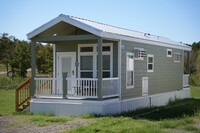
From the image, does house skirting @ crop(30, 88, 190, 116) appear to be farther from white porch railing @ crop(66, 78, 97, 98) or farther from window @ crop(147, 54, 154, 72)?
window @ crop(147, 54, 154, 72)

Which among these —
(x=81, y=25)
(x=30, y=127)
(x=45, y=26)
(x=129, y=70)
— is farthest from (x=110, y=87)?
(x=30, y=127)

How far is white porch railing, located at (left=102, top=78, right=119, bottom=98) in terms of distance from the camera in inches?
453

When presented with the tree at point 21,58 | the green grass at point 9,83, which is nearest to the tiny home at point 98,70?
the green grass at point 9,83

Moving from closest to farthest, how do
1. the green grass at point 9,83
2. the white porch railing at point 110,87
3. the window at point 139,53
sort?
1. the white porch railing at point 110,87
2. the window at point 139,53
3. the green grass at point 9,83

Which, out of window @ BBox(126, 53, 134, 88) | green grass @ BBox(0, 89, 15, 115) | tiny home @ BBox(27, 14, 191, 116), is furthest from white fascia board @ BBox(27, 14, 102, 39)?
green grass @ BBox(0, 89, 15, 115)

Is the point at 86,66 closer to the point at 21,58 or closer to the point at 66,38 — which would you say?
the point at 66,38

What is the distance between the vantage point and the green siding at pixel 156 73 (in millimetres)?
12797

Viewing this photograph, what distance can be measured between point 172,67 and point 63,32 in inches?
298

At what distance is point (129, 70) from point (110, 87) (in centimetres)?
169

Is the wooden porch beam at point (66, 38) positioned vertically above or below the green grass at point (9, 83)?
above

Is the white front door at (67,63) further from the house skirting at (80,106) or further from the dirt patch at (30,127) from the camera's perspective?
the dirt patch at (30,127)

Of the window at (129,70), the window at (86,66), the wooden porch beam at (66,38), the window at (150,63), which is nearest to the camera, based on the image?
the wooden porch beam at (66,38)

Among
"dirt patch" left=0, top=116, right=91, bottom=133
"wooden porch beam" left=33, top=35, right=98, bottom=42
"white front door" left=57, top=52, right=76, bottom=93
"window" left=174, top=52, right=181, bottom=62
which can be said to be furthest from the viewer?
"window" left=174, top=52, right=181, bottom=62

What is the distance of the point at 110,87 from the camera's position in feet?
38.8
